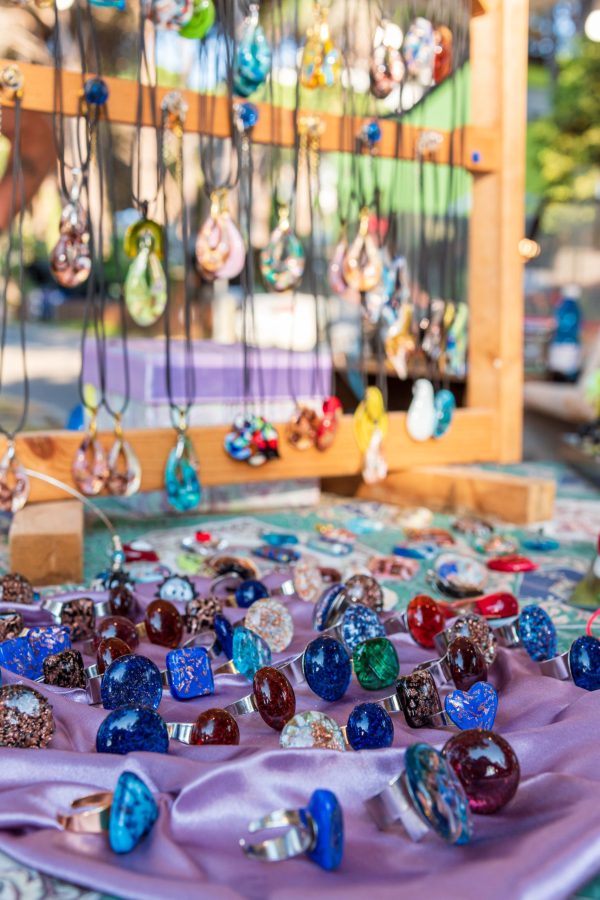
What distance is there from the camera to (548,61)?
24.7 ft

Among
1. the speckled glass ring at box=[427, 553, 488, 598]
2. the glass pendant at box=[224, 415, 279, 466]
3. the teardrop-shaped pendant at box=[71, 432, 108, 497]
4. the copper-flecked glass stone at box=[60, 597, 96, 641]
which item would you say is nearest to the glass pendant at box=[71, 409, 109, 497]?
the teardrop-shaped pendant at box=[71, 432, 108, 497]

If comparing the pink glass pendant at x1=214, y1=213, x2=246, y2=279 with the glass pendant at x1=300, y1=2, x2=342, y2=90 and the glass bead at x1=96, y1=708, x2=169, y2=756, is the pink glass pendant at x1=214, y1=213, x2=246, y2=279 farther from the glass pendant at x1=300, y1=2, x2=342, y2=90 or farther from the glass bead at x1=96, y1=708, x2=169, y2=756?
the glass bead at x1=96, y1=708, x2=169, y2=756

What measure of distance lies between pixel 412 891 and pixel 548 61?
7965mm

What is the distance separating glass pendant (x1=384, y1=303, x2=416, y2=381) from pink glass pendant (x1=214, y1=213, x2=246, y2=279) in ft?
0.99

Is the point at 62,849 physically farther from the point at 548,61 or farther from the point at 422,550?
the point at 548,61

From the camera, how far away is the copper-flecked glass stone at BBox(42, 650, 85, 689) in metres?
0.82

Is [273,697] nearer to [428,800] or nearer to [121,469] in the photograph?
[428,800]

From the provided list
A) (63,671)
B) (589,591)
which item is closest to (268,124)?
(589,591)

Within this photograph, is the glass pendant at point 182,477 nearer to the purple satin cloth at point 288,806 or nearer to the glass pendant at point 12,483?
the glass pendant at point 12,483

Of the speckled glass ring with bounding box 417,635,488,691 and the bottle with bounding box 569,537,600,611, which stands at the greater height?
the speckled glass ring with bounding box 417,635,488,691

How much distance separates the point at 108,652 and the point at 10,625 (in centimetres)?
13

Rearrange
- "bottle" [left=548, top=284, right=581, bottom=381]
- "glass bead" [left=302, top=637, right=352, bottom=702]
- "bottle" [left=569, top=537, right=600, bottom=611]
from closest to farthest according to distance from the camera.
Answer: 1. "glass bead" [left=302, top=637, right=352, bottom=702]
2. "bottle" [left=569, top=537, right=600, bottom=611]
3. "bottle" [left=548, top=284, right=581, bottom=381]

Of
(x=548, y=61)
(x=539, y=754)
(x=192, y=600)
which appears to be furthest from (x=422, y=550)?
(x=548, y=61)

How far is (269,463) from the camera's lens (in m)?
1.51
